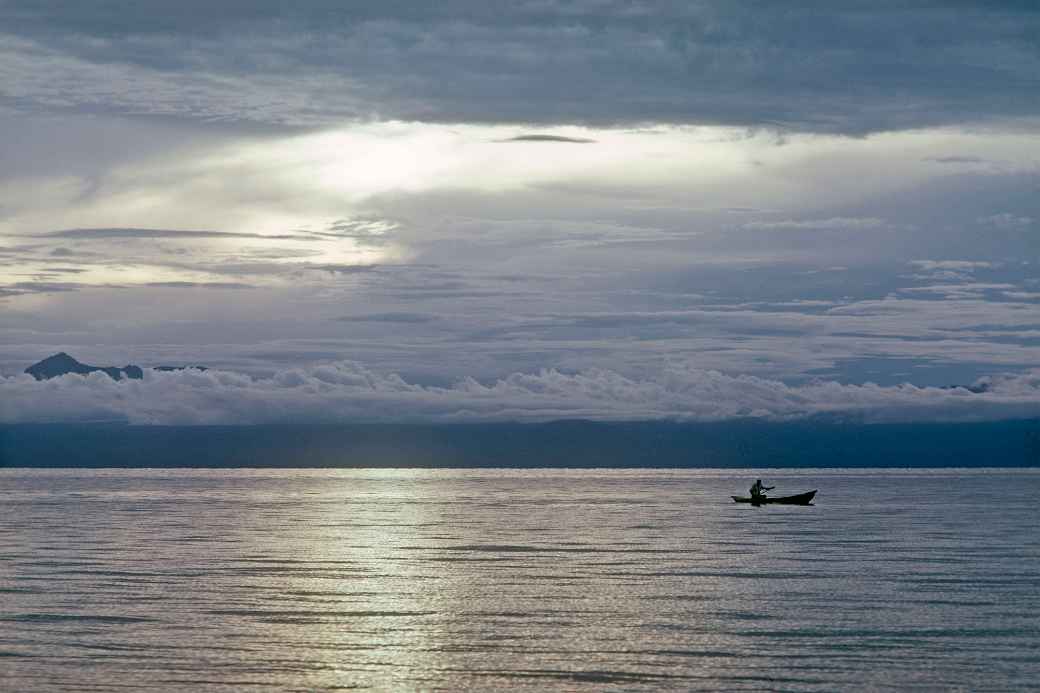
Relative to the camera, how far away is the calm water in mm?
51031

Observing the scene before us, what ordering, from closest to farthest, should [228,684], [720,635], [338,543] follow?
[228,684]
[720,635]
[338,543]

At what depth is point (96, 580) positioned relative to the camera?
8188 cm

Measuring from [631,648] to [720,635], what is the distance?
5.14 meters

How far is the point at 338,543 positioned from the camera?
383 ft

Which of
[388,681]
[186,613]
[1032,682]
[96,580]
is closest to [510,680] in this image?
[388,681]

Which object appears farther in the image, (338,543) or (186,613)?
(338,543)

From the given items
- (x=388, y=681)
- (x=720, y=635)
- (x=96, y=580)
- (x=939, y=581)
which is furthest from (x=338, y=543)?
(x=388, y=681)

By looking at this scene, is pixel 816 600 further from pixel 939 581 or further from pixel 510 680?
pixel 510 680

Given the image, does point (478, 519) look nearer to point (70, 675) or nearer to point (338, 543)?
point (338, 543)

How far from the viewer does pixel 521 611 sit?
68.0m

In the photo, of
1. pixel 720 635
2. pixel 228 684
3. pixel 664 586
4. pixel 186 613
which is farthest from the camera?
pixel 664 586

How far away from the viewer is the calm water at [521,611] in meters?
51.0

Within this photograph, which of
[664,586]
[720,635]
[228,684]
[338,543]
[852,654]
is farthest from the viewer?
[338,543]

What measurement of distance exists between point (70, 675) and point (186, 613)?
16.0 metres
